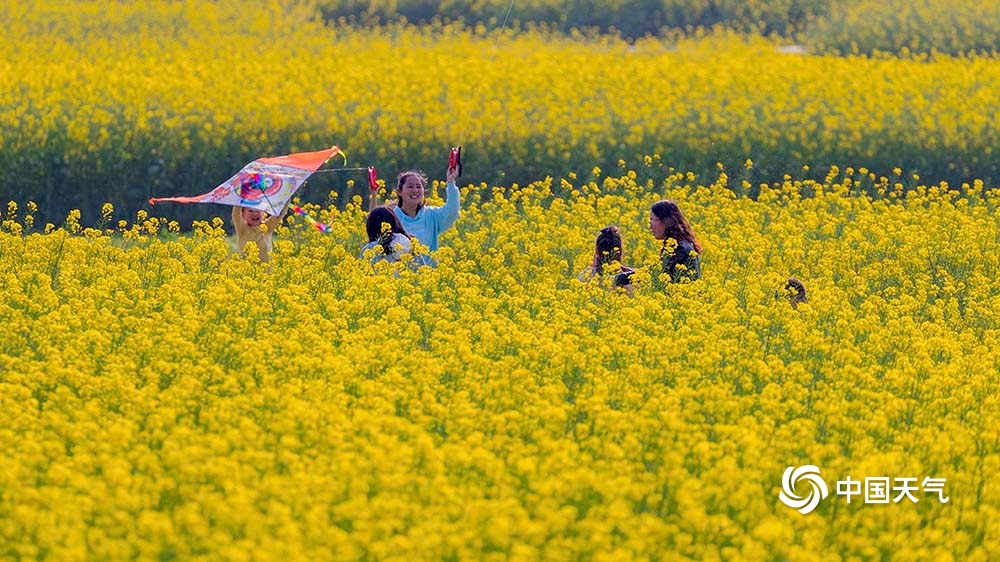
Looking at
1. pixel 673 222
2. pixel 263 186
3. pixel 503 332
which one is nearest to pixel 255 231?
pixel 263 186

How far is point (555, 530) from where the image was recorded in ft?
23.9

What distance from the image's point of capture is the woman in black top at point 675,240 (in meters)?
12.6

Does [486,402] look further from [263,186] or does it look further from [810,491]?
[263,186]

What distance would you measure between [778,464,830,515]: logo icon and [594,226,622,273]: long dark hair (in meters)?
4.22

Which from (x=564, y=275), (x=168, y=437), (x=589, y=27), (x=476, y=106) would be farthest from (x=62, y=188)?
(x=589, y=27)

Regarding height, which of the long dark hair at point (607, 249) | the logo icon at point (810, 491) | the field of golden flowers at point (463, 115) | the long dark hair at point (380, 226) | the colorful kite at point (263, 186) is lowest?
the logo icon at point (810, 491)

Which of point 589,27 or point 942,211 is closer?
point 942,211

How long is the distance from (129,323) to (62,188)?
7.34 m

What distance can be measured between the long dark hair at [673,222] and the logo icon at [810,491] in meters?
4.42

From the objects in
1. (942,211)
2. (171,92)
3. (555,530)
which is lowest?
(555,530)

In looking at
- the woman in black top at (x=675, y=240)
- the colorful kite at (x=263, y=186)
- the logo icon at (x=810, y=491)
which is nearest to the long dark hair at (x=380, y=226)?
the colorful kite at (x=263, y=186)

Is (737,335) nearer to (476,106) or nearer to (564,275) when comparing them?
(564,275)

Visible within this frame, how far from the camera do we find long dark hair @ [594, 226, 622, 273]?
1248cm

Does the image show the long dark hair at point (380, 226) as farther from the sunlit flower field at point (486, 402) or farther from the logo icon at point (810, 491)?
the logo icon at point (810, 491)
